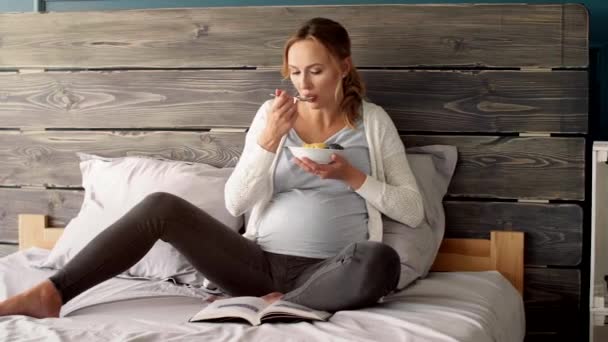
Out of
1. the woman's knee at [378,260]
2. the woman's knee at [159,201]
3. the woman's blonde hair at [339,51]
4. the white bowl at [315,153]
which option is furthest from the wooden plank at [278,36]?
the woman's knee at [378,260]

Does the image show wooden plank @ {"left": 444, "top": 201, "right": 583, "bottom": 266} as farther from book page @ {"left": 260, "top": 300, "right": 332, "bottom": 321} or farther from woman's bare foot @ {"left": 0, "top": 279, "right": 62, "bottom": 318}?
woman's bare foot @ {"left": 0, "top": 279, "right": 62, "bottom": 318}

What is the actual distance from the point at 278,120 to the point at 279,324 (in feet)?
1.92

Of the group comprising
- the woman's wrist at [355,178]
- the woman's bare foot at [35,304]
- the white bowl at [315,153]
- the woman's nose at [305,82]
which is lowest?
the woman's bare foot at [35,304]

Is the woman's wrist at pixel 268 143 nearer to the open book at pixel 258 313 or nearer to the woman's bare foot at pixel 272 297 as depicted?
the woman's bare foot at pixel 272 297

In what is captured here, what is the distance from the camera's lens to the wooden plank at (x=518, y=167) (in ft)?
8.32

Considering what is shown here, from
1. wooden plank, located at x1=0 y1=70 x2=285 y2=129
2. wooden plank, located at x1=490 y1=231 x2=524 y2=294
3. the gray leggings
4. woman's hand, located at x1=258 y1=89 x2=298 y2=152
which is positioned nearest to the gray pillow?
wooden plank, located at x1=490 y1=231 x2=524 y2=294

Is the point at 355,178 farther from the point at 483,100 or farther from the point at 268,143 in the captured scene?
the point at 483,100

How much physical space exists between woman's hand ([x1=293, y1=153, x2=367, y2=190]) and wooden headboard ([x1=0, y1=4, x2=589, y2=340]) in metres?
0.43

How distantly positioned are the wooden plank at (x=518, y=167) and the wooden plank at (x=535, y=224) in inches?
1.2

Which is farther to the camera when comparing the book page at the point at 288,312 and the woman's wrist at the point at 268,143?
the woman's wrist at the point at 268,143

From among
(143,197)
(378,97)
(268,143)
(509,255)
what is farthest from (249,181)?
(509,255)

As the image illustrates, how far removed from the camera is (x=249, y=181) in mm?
2303

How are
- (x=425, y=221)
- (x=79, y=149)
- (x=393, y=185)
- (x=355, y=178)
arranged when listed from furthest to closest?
(x=79, y=149) → (x=425, y=221) → (x=393, y=185) → (x=355, y=178)

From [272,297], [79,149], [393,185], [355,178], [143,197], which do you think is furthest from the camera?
[79,149]
